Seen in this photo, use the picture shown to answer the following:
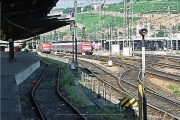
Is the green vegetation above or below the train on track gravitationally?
below

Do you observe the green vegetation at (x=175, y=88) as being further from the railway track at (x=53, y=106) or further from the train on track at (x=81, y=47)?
the train on track at (x=81, y=47)

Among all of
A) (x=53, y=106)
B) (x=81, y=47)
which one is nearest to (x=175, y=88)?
(x=53, y=106)

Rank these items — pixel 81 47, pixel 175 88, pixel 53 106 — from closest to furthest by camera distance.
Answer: pixel 53 106
pixel 175 88
pixel 81 47

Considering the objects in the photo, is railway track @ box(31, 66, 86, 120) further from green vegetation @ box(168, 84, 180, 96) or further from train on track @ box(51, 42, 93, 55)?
train on track @ box(51, 42, 93, 55)

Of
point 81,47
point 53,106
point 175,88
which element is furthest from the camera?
point 81,47

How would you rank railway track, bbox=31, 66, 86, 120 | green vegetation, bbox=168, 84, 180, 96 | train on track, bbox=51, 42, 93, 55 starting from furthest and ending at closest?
1. train on track, bbox=51, 42, 93, 55
2. green vegetation, bbox=168, 84, 180, 96
3. railway track, bbox=31, 66, 86, 120

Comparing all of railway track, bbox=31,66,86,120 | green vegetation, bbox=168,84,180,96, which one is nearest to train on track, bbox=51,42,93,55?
green vegetation, bbox=168,84,180,96

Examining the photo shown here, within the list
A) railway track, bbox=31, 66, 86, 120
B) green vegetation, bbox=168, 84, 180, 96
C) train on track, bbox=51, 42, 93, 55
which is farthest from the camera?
train on track, bbox=51, 42, 93, 55

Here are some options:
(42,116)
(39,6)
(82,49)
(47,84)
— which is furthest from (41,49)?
(42,116)

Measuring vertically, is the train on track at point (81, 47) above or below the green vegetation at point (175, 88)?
above

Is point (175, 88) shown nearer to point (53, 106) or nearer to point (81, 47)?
point (53, 106)

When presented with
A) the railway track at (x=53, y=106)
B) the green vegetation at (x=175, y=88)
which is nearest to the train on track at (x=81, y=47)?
the green vegetation at (x=175, y=88)

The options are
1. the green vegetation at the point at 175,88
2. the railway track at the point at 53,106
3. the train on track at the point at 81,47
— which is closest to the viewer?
the railway track at the point at 53,106

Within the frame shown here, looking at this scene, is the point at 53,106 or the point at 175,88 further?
the point at 175,88
